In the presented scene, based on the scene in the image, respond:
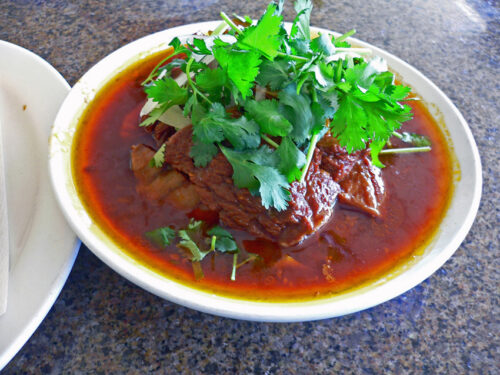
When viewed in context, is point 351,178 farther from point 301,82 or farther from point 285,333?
point 285,333

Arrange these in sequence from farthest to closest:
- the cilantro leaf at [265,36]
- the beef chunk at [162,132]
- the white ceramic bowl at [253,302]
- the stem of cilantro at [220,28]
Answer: the stem of cilantro at [220,28] < the beef chunk at [162,132] < the cilantro leaf at [265,36] < the white ceramic bowl at [253,302]

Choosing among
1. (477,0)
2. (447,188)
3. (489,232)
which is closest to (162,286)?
(447,188)

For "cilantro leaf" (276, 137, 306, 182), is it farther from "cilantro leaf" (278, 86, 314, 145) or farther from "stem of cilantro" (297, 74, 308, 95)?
"stem of cilantro" (297, 74, 308, 95)

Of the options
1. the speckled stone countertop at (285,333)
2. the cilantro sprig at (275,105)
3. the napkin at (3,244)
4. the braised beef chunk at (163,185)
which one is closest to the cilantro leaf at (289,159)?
the cilantro sprig at (275,105)

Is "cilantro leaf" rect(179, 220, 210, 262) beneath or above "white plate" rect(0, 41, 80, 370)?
beneath

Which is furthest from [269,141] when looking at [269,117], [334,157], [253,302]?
[253,302]

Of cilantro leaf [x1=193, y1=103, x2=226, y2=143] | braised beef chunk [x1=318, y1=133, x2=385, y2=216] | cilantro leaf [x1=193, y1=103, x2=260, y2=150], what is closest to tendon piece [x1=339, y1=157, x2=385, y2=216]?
braised beef chunk [x1=318, y1=133, x2=385, y2=216]

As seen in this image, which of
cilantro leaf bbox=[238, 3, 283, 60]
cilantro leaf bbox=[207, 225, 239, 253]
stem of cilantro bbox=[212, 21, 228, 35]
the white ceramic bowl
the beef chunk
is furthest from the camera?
stem of cilantro bbox=[212, 21, 228, 35]

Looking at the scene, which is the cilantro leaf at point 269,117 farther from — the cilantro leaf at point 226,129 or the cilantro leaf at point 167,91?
the cilantro leaf at point 167,91
